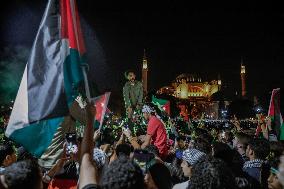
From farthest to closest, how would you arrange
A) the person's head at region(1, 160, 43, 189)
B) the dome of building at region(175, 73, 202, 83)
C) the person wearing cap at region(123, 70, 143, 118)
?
the dome of building at region(175, 73, 202, 83), the person wearing cap at region(123, 70, 143, 118), the person's head at region(1, 160, 43, 189)

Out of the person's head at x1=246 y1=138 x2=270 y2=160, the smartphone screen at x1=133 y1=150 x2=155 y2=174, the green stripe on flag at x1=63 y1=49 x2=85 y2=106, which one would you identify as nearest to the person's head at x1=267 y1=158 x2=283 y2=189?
the smartphone screen at x1=133 y1=150 x2=155 y2=174

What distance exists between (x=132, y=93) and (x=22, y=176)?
8.43 meters

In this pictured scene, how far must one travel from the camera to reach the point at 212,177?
353 centimetres

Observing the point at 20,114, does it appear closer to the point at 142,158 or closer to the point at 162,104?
the point at 142,158

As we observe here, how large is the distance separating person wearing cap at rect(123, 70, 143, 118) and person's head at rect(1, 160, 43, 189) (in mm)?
8094

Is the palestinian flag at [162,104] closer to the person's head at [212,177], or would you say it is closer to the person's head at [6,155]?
the person's head at [6,155]

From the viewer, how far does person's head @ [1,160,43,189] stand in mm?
3395

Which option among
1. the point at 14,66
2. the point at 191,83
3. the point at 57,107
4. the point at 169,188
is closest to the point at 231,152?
the point at 169,188

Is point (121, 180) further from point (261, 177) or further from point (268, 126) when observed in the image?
point (268, 126)

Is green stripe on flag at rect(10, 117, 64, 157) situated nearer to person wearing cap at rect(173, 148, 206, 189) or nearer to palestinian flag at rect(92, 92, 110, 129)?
person wearing cap at rect(173, 148, 206, 189)

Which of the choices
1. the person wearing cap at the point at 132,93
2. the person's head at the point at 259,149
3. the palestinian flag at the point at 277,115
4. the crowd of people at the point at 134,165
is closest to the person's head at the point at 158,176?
the crowd of people at the point at 134,165

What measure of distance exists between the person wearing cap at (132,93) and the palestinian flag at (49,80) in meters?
6.58

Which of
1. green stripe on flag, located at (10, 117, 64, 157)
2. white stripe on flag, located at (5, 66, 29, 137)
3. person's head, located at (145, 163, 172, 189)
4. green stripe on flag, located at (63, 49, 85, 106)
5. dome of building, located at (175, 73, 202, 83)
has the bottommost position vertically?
person's head, located at (145, 163, 172, 189)

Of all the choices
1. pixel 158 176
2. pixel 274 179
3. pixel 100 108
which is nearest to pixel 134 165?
pixel 158 176
